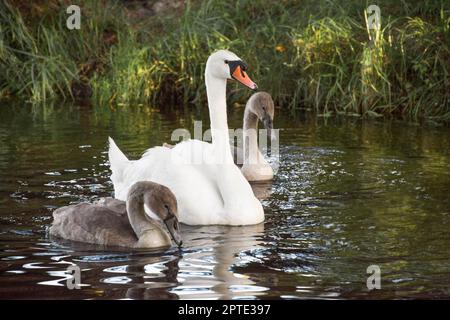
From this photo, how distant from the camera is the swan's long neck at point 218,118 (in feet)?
30.7

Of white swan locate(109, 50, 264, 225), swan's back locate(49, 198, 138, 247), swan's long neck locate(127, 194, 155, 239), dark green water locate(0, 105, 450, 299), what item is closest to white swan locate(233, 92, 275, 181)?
dark green water locate(0, 105, 450, 299)

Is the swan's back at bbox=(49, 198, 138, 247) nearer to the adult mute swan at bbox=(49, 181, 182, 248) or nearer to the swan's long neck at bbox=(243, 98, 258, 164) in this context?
the adult mute swan at bbox=(49, 181, 182, 248)

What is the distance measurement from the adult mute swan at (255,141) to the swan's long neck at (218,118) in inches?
70.9

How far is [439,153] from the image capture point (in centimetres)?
1233

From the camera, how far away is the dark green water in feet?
23.5

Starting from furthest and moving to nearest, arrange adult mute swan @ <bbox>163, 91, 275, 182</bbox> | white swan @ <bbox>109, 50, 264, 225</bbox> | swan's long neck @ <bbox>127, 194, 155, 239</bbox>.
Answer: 1. adult mute swan @ <bbox>163, 91, 275, 182</bbox>
2. white swan @ <bbox>109, 50, 264, 225</bbox>
3. swan's long neck @ <bbox>127, 194, 155, 239</bbox>

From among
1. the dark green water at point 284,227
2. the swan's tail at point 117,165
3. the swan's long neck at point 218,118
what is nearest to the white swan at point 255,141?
the dark green water at point 284,227

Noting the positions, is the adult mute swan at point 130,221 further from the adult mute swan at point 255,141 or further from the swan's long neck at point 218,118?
the adult mute swan at point 255,141

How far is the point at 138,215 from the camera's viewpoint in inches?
325

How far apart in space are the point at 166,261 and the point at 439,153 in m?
5.27

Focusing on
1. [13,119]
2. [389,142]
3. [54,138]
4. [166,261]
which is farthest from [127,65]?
[166,261]

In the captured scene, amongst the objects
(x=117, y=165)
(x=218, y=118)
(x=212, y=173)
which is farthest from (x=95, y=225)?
(x=117, y=165)

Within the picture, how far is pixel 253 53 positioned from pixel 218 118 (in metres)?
7.21
